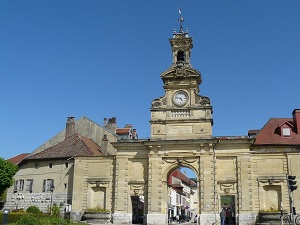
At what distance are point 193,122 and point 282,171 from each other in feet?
32.6

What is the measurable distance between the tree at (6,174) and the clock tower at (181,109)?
18.9 metres

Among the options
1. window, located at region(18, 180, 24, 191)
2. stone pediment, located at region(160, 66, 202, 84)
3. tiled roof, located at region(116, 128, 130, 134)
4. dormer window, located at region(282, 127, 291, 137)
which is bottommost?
window, located at region(18, 180, 24, 191)

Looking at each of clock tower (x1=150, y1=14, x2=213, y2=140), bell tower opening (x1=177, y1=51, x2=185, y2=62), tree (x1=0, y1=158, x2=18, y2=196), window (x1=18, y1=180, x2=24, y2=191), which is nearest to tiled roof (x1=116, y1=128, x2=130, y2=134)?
window (x1=18, y1=180, x2=24, y2=191)

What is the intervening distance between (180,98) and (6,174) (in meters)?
22.8

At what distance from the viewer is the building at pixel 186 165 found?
126ft

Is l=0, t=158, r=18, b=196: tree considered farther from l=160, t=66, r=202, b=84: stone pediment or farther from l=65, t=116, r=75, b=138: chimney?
l=160, t=66, r=202, b=84: stone pediment

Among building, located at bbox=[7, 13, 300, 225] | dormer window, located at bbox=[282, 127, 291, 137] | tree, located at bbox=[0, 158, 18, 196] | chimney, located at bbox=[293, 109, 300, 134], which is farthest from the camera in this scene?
tree, located at bbox=[0, 158, 18, 196]

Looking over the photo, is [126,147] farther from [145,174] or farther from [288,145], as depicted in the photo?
[288,145]

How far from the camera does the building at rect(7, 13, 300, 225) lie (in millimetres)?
38344

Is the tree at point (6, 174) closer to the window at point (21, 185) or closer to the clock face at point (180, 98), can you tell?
the window at point (21, 185)

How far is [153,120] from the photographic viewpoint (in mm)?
41250

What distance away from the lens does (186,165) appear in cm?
4003

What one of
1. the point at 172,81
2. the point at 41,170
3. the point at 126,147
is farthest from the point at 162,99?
the point at 41,170

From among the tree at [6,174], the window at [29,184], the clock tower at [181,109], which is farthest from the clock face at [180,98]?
the tree at [6,174]
